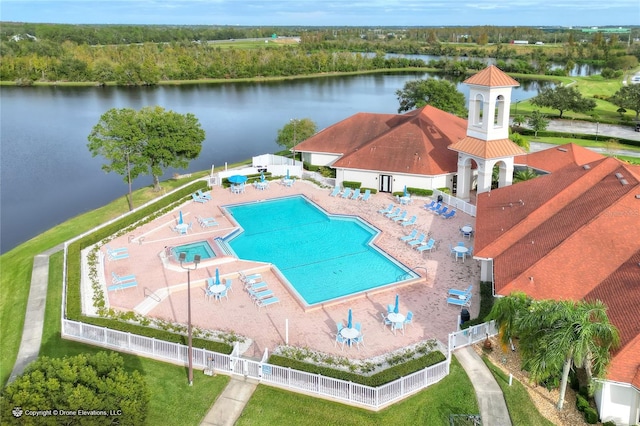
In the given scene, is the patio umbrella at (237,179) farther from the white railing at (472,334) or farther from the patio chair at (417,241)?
the white railing at (472,334)

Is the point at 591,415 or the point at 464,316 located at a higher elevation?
the point at 464,316

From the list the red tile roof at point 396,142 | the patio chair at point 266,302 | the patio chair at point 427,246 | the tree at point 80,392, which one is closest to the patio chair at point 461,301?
the patio chair at point 427,246

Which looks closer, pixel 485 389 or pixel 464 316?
pixel 485 389

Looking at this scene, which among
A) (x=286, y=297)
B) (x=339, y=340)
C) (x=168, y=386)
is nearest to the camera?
(x=168, y=386)

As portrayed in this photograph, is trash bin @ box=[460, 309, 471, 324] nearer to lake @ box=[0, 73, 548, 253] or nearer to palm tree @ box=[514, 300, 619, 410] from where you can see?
palm tree @ box=[514, 300, 619, 410]

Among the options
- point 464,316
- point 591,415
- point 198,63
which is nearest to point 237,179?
point 464,316

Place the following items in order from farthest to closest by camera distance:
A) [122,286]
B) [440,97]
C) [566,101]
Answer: [566,101]
[440,97]
[122,286]

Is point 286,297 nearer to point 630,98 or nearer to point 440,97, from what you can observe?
point 440,97
